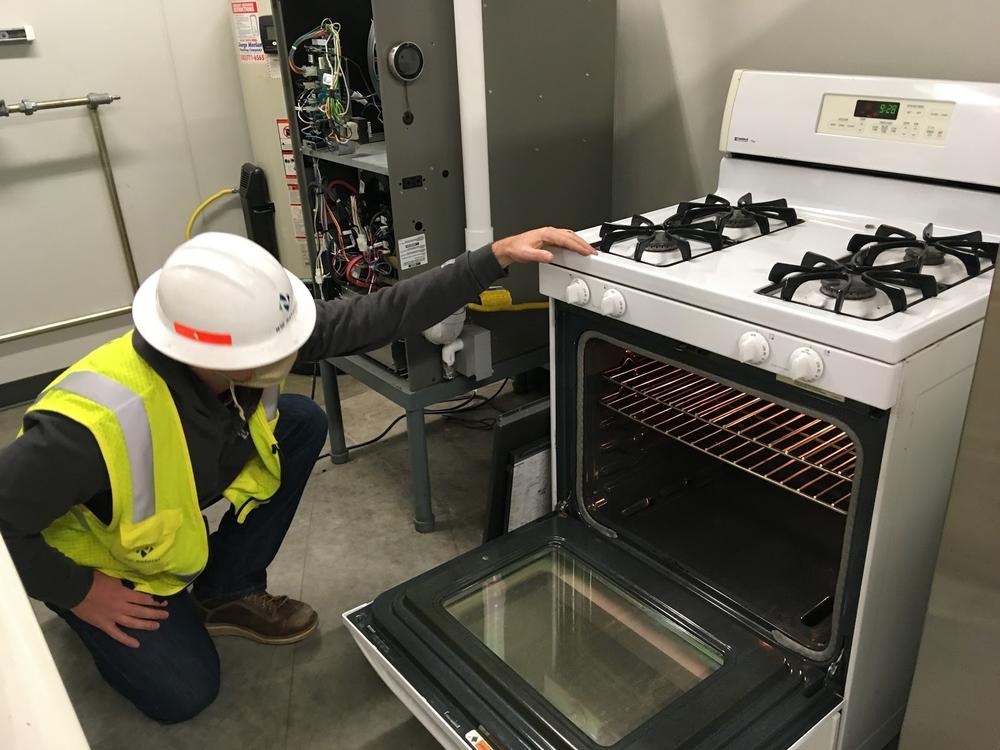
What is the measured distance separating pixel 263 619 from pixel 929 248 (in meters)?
1.53

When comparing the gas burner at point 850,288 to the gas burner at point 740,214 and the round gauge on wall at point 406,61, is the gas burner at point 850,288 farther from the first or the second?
the round gauge on wall at point 406,61

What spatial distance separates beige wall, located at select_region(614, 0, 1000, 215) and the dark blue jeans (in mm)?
1184

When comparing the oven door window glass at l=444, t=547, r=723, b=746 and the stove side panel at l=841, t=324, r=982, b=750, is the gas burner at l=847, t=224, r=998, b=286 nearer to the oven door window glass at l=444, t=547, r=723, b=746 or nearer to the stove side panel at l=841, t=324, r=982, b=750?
the stove side panel at l=841, t=324, r=982, b=750

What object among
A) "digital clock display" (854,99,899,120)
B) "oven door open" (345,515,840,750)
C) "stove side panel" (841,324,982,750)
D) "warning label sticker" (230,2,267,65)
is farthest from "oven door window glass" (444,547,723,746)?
"warning label sticker" (230,2,267,65)

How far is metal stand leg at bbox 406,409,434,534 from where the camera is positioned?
2.04m

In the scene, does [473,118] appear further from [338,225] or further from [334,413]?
[334,413]

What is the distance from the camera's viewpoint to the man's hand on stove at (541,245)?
1.44 metres

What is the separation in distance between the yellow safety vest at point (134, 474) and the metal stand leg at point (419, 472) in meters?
0.51

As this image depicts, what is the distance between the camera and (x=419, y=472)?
2104 mm

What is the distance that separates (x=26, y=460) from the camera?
1206 mm

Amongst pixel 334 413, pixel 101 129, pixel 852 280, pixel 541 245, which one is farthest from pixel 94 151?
pixel 852 280

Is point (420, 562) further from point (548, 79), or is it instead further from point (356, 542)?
point (548, 79)

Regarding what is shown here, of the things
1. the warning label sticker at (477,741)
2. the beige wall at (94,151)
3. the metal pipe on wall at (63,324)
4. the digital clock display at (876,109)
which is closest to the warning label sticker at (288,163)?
the beige wall at (94,151)

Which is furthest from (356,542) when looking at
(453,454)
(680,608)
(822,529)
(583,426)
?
(822,529)
